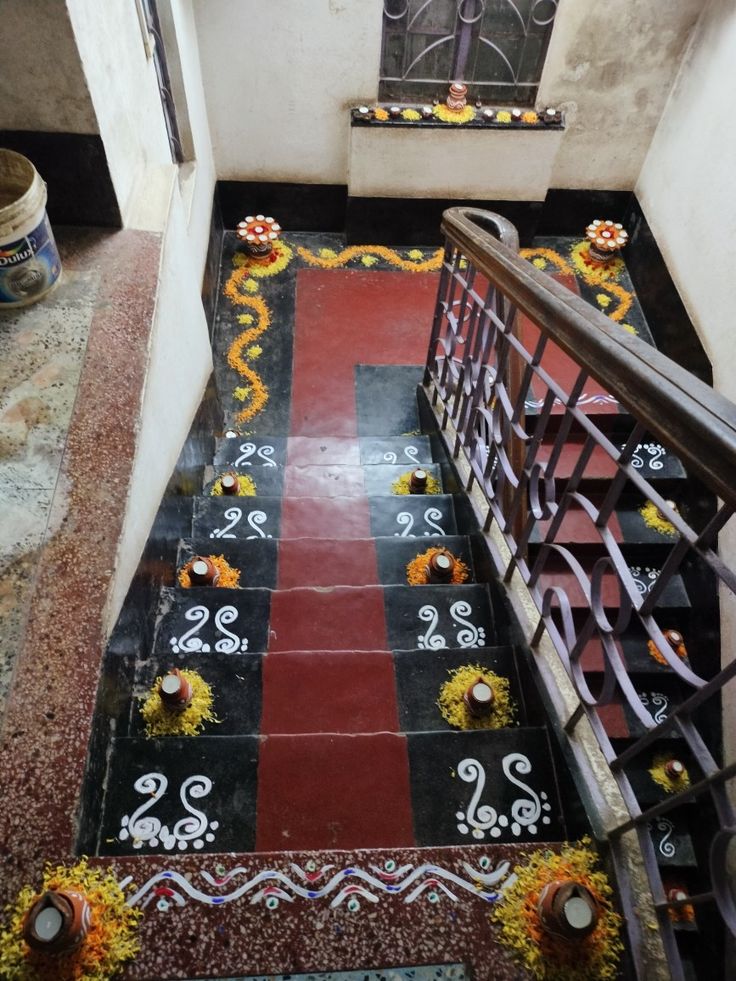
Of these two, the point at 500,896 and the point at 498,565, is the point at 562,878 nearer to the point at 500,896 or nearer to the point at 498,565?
the point at 500,896

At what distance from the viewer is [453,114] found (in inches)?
171

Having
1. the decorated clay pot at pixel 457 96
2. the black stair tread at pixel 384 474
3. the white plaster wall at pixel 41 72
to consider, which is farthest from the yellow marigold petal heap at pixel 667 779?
the decorated clay pot at pixel 457 96

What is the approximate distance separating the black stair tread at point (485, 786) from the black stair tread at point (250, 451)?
204cm

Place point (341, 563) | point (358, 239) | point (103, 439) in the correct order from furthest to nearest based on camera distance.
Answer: point (358, 239), point (341, 563), point (103, 439)

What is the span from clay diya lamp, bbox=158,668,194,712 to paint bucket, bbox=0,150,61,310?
1.18 m

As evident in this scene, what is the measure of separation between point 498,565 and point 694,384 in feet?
3.36

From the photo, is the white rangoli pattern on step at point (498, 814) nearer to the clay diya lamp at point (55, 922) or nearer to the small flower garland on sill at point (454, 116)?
the clay diya lamp at point (55, 922)

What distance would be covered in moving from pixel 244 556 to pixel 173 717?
724 millimetres

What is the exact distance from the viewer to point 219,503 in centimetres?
251

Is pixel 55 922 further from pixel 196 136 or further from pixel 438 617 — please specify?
pixel 196 136

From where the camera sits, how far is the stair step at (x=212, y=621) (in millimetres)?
1819

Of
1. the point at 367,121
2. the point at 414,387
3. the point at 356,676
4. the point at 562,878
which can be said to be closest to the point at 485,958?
the point at 562,878

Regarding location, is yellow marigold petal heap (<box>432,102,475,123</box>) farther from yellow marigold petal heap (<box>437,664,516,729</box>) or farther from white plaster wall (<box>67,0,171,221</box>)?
yellow marigold petal heap (<box>437,664,516,729</box>)

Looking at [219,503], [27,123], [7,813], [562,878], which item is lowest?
[219,503]
